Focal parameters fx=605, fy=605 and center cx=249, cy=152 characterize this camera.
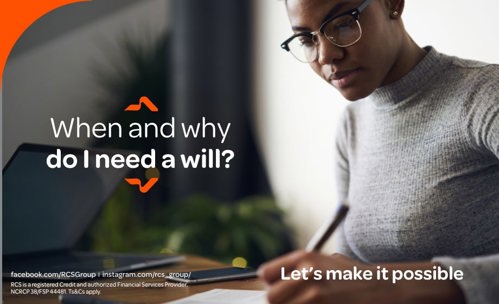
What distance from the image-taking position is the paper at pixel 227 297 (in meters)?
0.87

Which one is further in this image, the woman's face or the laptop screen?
the laptop screen

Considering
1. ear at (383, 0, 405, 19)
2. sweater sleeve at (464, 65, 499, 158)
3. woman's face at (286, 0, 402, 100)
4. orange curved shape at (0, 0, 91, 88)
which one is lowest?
sweater sleeve at (464, 65, 499, 158)

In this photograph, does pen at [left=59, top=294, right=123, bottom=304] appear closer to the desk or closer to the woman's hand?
Result: the desk

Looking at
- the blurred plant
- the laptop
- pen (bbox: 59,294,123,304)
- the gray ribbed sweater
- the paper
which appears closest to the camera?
pen (bbox: 59,294,123,304)

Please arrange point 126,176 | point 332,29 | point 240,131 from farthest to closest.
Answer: point 240,131 → point 126,176 → point 332,29

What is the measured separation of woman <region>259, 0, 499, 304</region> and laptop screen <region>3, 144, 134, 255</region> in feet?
1.61

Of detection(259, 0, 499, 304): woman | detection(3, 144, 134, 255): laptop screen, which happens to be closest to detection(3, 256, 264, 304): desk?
detection(3, 144, 134, 255): laptop screen

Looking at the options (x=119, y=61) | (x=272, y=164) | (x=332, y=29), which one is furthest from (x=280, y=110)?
(x=332, y=29)

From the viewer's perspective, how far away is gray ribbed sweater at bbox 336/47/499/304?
98 centimetres

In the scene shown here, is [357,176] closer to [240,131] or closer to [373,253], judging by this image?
[373,253]

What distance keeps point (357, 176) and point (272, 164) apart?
1.74 metres

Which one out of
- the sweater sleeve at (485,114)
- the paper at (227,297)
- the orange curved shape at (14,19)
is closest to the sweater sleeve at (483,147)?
the sweater sleeve at (485,114)

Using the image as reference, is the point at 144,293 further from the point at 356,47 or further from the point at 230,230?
the point at 230,230

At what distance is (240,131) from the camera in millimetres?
3162
